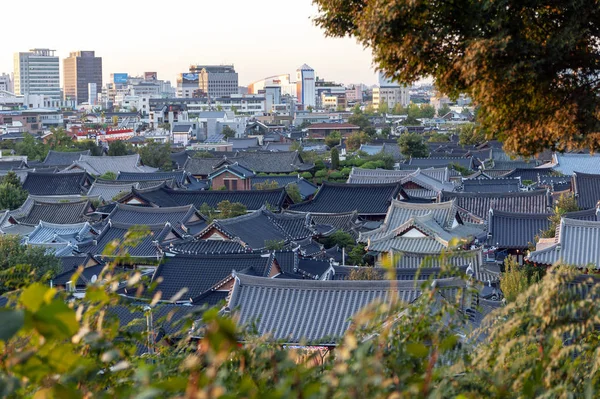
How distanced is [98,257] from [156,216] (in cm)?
433

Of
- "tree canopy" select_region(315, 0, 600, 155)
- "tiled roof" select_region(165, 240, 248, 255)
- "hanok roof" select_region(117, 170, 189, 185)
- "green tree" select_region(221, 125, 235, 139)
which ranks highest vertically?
"tree canopy" select_region(315, 0, 600, 155)

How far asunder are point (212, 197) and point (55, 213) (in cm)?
461

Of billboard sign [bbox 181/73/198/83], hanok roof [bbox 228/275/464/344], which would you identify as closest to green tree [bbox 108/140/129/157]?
hanok roof [bbox 228/275/464/344]

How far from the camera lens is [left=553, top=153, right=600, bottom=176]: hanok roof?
1277 inches

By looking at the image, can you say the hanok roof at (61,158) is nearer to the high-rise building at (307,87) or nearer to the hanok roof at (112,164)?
the hanok roof at (112,164)

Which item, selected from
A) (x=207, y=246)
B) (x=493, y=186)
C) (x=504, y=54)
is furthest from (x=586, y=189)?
(x=504, y=54)

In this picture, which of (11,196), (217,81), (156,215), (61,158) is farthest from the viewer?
(217,81)

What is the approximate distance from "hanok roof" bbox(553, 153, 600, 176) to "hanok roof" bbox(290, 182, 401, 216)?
1144 cm

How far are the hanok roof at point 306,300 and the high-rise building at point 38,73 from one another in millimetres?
105703

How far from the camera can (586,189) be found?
75.1 feet

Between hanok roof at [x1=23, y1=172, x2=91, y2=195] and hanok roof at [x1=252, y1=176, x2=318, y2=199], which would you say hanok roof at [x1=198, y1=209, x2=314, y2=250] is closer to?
hanok roof at [x1=252, y1=176, x2=318, y2=199]

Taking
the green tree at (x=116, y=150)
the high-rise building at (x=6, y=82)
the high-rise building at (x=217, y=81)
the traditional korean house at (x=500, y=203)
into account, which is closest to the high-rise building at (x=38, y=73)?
the high-rise building at (x=6, y=82)

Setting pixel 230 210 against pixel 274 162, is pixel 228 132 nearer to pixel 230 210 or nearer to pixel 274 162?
pixel 274 162

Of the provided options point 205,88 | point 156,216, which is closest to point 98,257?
point 156,216
